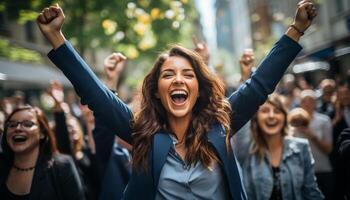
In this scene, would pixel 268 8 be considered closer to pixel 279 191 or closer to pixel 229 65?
pixel 279 191

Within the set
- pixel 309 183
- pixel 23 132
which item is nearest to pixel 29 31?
pixel 23 132

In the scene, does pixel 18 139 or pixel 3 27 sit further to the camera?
pixel 3 27

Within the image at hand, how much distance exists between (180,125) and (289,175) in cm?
161

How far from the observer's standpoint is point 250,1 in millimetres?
57531

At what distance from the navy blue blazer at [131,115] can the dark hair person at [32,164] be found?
1.23m

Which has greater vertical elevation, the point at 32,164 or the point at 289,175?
the point at 32,164

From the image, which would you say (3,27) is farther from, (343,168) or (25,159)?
(343,168)

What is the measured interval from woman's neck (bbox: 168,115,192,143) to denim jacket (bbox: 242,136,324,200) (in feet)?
4.83

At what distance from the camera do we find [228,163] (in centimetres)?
236

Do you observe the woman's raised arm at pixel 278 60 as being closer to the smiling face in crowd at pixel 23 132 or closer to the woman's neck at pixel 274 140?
the woman's neck at pixel 274 140

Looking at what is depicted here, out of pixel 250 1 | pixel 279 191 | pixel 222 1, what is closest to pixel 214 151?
pixel 279 191

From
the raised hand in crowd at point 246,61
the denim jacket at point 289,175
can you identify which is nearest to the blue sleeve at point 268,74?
the raised hand in crowd at point 246,61

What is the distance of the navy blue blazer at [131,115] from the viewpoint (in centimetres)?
225

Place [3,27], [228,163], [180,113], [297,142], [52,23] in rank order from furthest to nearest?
[3,27] < [297,142] < [180,113] < [228,163] < [52,23]
